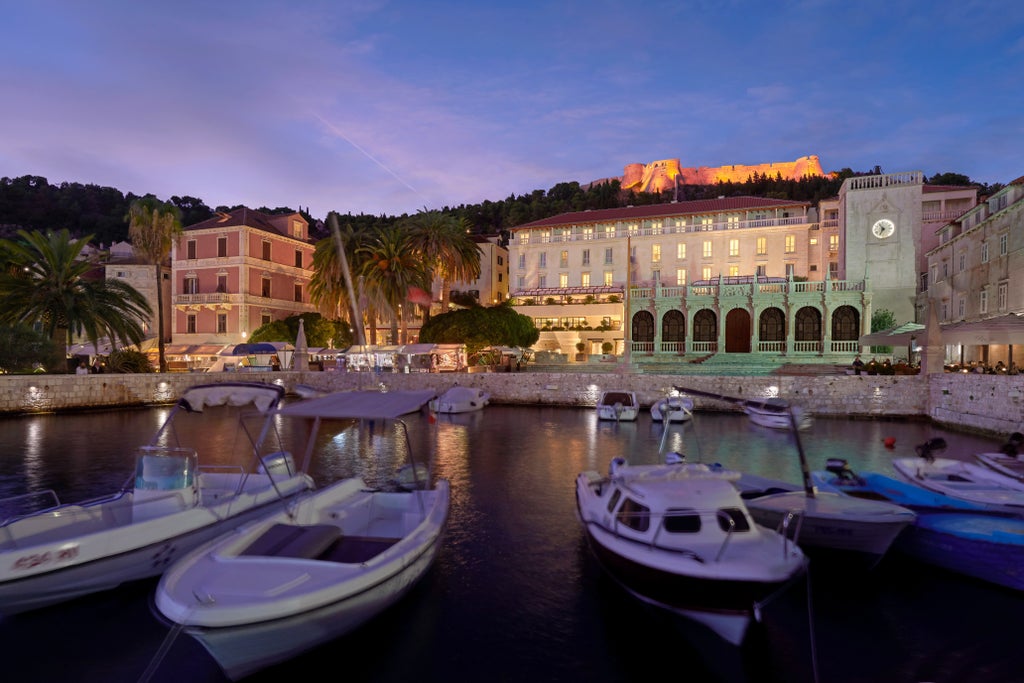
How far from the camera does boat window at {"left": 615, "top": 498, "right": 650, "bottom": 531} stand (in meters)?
9.33

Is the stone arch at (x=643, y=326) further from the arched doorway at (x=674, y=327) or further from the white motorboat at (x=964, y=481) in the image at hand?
the white motorboat at (x=964, y=481)

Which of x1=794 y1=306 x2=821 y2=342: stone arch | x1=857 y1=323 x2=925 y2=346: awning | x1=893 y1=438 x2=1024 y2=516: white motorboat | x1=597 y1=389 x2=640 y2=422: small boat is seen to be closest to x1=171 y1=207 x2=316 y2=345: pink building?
x1=597 y1=389 x2=640 y2=422: small boat

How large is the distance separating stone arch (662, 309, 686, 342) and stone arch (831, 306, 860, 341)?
13.2 meters

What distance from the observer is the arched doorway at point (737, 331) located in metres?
55.8

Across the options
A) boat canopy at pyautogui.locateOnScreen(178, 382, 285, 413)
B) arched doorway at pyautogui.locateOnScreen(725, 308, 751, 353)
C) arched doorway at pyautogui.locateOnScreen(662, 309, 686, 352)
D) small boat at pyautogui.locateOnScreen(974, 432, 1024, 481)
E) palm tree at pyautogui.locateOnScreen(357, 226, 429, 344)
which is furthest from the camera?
arched doorway at pyautogui.locateOnScreen(662, 309, 686, 352)

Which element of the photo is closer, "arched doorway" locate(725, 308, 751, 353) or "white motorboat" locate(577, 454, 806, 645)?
"white motorboat" locate(577, 454, 806, 645)

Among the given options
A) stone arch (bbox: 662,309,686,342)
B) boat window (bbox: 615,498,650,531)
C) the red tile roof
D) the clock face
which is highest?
the red tile roof

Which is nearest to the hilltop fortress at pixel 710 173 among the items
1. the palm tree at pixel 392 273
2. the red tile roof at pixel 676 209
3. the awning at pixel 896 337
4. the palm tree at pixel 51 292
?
the red tile roof at pixel 676 209

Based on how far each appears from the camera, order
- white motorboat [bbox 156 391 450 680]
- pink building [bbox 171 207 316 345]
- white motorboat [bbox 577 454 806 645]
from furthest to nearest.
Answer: pink building [bbox 171 207 316 345] < white motorboat [bbox 577 454 806 645] < white motorboat [bbox 156 391 450 680]

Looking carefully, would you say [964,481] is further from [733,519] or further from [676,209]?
[676,209]

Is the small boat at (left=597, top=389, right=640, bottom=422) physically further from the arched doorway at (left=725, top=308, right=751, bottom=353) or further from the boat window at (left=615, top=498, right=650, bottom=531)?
the arched doorway at (left=725, top=308, right=751, bottom=353)

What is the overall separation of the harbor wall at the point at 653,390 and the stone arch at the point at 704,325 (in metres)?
19.4

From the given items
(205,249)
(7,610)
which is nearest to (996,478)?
(7,610)

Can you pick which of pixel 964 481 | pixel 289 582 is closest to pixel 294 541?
pixel 289 582
